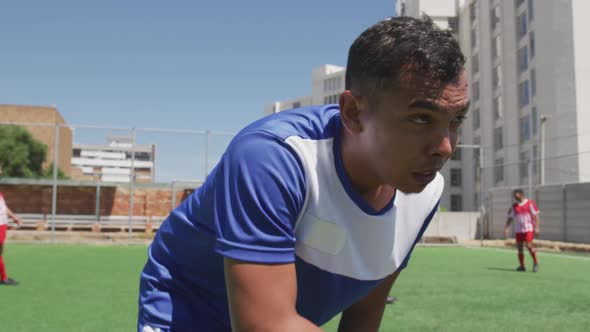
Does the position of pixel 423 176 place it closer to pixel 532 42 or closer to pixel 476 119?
pixel 532 42

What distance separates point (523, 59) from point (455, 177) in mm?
13584

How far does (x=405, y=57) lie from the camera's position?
49.1 inches

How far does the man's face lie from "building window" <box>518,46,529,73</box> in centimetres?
4224

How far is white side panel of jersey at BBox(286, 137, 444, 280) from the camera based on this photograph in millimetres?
1368

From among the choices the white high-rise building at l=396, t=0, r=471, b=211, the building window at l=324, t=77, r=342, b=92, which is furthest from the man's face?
the building window at l=324, t=77, r=342, b=92

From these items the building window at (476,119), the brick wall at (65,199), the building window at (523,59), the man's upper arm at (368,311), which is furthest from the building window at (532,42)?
the man's upper arm at (368,311)

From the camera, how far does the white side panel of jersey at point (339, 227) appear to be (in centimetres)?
137

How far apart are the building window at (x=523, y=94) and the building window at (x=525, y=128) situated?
1.06 m

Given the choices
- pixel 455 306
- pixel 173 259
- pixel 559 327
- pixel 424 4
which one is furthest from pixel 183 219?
pixel 424 4

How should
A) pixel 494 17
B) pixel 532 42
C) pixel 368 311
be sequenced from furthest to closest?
pixel 494 17
pixel 532 42
pixel 368 311

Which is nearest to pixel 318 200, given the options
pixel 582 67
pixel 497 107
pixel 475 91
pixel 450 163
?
pixel 582 67

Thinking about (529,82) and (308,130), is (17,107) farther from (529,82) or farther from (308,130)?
(308,130)

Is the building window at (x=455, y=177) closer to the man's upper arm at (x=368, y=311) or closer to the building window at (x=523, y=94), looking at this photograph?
the building window at (x=523, y=94)

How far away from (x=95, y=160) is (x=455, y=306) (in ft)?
126
